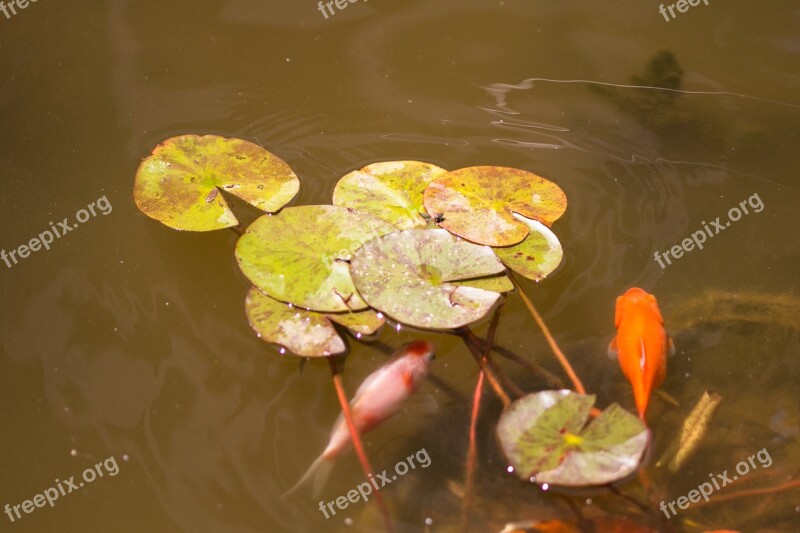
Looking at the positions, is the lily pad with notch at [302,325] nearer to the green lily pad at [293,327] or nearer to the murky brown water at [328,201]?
the green lily pad at [293,327]

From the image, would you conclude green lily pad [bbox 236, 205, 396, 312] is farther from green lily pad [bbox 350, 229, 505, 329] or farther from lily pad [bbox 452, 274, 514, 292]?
lily pad [bbox 452, 274, 514, 292]

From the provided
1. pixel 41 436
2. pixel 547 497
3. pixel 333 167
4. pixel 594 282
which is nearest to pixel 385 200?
pixel 333 167

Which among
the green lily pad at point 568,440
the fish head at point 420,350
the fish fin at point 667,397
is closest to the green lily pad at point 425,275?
the fish head at point 420,350

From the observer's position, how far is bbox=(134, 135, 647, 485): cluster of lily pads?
1710 mm

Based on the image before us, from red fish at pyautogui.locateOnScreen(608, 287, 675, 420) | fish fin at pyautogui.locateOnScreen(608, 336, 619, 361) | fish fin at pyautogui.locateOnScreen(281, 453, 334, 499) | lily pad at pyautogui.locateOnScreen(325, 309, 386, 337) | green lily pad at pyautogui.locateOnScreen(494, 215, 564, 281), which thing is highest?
lily pad at pyautogui.locateOnScreen(325, 309, 386, 337)

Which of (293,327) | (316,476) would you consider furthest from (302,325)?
(316,476)

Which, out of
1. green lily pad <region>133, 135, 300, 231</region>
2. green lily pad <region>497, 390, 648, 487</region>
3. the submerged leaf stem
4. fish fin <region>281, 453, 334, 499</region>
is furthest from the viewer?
green lily pad <region>133, 135, 300, 231</region>

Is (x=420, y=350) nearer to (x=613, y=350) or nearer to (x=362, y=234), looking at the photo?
(x=362, y=234)

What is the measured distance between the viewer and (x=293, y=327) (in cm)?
185

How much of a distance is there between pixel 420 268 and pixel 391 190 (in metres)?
0.32

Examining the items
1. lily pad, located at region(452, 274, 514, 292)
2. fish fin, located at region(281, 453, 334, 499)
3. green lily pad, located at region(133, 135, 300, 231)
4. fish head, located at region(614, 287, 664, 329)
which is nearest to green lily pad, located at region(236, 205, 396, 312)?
green lily pad, located at region(133, 135, 300, 231)

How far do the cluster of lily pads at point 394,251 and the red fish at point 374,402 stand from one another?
0.12 metres

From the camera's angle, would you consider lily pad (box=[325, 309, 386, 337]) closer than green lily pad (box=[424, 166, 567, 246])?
Yes

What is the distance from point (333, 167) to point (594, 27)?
110 cm
